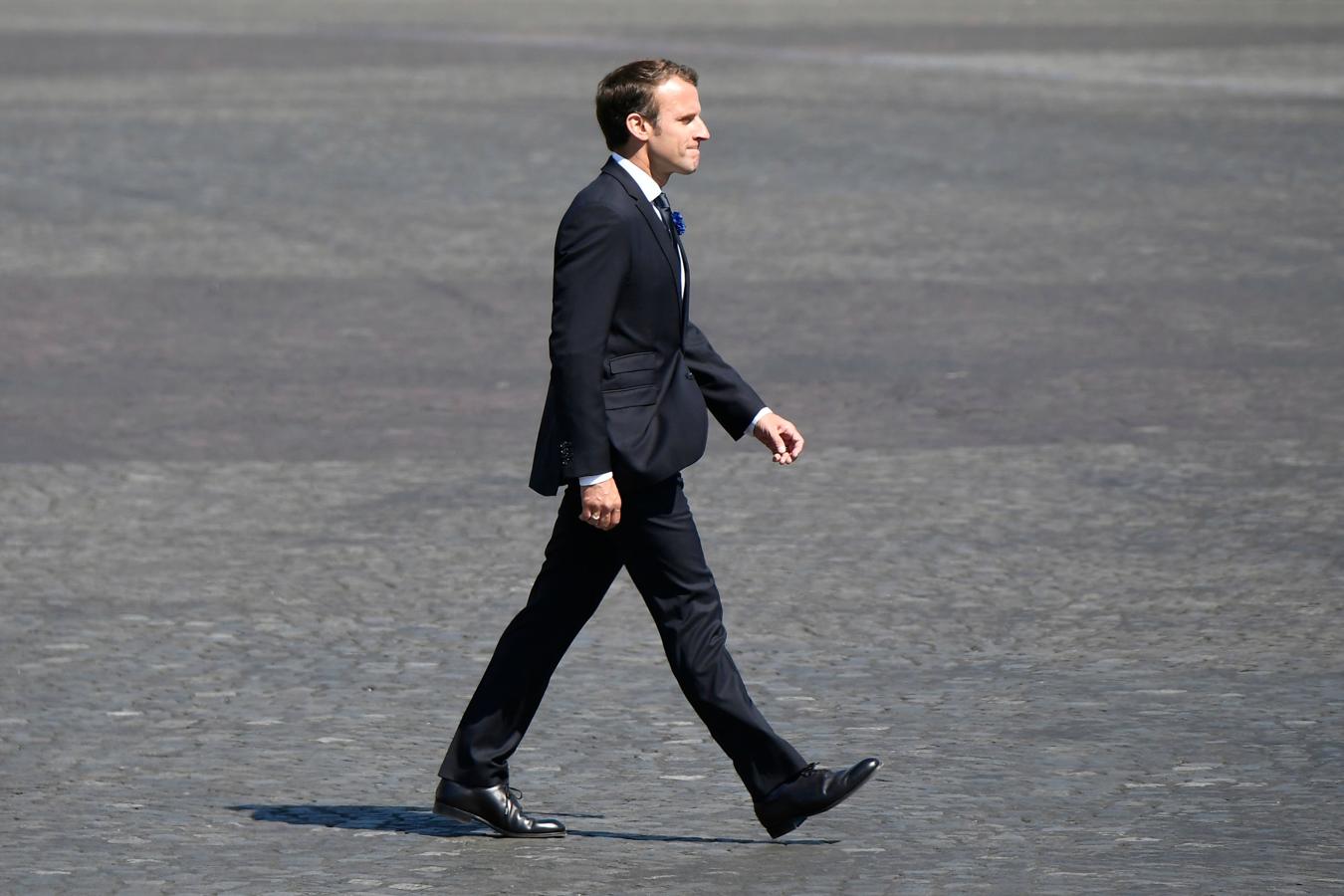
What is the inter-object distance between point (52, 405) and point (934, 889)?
639 centimetres

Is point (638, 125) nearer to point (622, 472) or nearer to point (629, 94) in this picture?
point (629, 94)

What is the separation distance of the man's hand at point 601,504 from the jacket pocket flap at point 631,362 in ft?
0.82

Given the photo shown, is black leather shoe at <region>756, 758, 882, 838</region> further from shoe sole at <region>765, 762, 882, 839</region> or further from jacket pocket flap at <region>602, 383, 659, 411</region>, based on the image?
jacket pocket flap at <region>602, 383, 659, 411</region>

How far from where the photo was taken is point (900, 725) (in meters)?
5.99

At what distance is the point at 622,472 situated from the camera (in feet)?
16.6

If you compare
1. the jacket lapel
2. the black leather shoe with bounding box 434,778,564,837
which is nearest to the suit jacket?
the jacket lapel

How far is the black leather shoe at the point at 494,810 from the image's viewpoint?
518 cm

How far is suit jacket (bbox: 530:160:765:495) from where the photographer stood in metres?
4.97

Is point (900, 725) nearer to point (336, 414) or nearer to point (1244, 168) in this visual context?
point (336, 414)

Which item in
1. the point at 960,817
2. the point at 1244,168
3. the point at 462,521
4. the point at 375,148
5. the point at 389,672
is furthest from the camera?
the point at 375,148

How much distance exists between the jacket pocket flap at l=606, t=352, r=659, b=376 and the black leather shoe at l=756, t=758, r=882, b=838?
0.91 metres

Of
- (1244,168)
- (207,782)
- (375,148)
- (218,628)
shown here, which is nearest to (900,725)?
(207,782)

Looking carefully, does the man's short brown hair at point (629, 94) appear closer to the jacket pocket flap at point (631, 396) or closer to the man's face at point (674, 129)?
the man's face at point (674, 129)

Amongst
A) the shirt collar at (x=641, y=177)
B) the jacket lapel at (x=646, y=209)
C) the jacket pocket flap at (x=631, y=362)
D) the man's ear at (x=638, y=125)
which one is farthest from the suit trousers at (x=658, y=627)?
the man's ear at (x=638, y=125)
